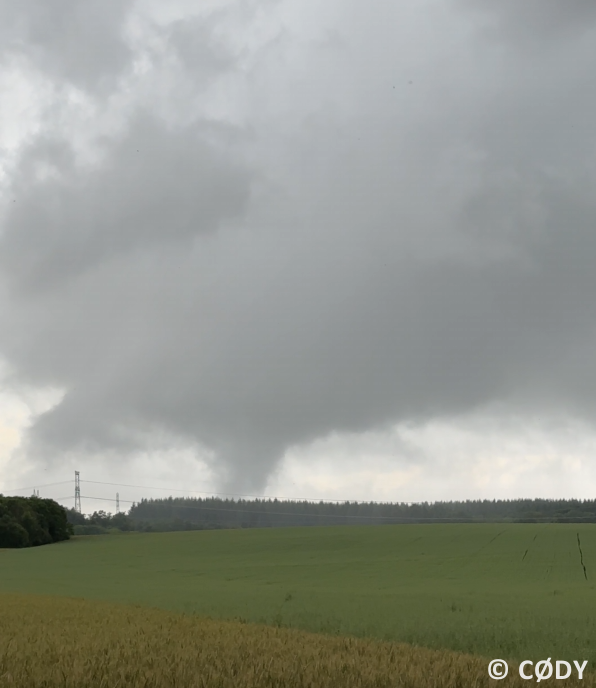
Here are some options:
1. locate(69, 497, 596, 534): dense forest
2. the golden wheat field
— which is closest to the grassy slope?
the golden wheat field

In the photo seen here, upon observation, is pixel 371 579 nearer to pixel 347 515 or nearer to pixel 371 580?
pixel 371 580

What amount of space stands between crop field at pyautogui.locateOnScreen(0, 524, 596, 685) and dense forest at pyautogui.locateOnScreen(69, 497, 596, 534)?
49.2 meters

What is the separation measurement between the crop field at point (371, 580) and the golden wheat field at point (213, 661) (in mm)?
4180

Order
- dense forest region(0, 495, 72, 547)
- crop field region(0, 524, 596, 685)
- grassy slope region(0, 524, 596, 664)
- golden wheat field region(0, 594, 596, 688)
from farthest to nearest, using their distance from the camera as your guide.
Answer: dense forest region(0, 495, 72, 547), grassy slope region(0, 524, 596, 664), crop field region(0, 524, 596, 685), golden wheat field region(0, 594, 596, 688)

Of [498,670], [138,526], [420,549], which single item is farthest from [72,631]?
[138,526]

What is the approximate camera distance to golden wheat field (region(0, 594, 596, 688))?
1039 cm

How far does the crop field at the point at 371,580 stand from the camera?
2006cm

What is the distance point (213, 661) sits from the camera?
11.9 m

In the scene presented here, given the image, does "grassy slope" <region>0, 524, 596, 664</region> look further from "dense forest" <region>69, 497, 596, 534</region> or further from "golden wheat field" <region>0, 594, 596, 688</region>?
"dense forest" <region>69, 497, 596, 534</region>

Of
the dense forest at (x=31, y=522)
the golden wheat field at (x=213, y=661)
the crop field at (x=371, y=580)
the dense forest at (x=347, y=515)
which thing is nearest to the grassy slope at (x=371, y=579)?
the crop field at (x=371, y=580)

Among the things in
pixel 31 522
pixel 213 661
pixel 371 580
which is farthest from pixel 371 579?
pixel 31 522

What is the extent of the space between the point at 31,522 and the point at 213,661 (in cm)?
10330

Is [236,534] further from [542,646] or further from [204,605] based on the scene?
[542,646]

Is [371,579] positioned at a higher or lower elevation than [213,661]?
lower
